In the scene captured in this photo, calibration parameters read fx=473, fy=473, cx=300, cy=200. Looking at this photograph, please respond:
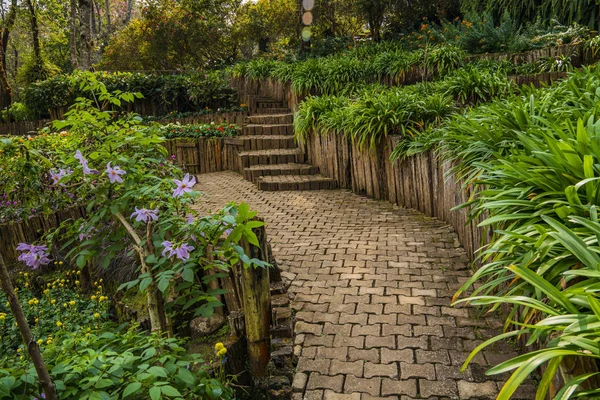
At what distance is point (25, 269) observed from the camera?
5.05 m

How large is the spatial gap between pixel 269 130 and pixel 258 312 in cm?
597

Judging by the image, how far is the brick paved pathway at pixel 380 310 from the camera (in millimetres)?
2236

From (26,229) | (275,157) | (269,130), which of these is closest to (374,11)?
(269,130)

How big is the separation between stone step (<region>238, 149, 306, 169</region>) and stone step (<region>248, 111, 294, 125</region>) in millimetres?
1278

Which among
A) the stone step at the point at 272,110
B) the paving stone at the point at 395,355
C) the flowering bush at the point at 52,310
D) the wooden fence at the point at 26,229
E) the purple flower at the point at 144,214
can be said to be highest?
the stone step at the point at 272,110

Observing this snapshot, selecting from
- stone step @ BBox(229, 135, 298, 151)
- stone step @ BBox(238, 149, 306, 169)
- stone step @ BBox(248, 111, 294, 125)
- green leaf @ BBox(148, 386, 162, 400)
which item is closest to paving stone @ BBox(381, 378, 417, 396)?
green leaf @ BBox(148, 386, 162, 400)

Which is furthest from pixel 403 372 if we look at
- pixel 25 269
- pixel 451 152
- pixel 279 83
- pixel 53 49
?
pixel 53 49

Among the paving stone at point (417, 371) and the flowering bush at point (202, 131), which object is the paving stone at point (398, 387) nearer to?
the paving stone at point (417, 371)

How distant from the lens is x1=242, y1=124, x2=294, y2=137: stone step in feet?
27.3

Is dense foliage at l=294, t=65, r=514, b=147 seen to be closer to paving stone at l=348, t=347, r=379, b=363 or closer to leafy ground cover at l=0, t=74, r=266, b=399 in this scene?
leafy ground cover at l=0, t=74, r=266, b=399

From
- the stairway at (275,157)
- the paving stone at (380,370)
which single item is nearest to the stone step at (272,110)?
the stairway at (275,157)

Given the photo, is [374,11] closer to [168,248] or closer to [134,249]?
[134,249]

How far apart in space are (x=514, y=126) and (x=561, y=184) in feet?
4.44

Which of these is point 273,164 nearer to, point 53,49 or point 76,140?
point 76,140
